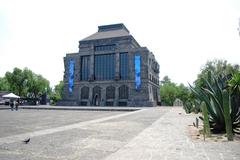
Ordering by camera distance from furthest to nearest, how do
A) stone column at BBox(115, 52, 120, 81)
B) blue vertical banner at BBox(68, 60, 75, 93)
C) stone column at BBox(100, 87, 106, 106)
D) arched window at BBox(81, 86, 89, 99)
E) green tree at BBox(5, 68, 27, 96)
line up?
green tree at BBox(5, 68, 27, 96), blue vertical banner at BBox(68, 60, 75, 93), arched window at BBox(81, 86, 89, 99), stone column at BBox(100, 87, 106, 106), stone column at BBox(115, 52, 120, 81)

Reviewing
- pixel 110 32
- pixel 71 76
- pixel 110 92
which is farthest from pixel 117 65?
pixel 110 32

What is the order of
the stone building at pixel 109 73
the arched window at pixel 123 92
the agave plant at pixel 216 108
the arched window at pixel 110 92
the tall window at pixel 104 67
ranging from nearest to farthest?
the agave plant at pixel 216 108 → the stone building at pixel 109 73 → the arched window at pixel 123 92 → the arched window at pixel 110 92 → the tall window at pixel 104 67

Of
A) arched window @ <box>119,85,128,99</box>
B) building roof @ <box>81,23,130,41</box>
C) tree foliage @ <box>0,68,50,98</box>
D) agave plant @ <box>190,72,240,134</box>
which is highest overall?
building roof @ <box>81,23,130,41</box>

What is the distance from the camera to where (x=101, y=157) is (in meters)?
5.19

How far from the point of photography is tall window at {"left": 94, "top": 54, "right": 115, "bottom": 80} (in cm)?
5688

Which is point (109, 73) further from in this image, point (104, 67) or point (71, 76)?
point (71, 76)

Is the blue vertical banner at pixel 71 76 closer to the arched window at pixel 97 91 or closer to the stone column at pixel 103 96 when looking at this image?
the arched window at pixel 97 91

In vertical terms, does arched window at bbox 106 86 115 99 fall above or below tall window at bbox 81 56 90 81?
below

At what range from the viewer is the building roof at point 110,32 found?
2396 inches

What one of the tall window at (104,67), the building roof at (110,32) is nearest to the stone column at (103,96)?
the tall window at (104,67)

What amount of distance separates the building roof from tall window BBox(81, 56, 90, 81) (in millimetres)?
6089

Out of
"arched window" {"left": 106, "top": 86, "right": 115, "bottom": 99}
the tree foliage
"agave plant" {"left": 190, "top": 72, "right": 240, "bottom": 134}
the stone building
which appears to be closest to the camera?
"agave plant" {"left": 190, "top": 72, "right": 240, "bottom": 134}

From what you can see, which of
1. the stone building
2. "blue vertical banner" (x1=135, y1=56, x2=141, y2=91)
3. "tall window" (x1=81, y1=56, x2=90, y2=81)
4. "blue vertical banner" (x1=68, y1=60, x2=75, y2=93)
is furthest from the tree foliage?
"blue vertical banner" (x1=135, y1=56, x2=141, y2=91)

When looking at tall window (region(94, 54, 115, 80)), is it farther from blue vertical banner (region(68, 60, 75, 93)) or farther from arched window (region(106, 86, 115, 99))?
blue vertical banner (region(68, 60, 75, 93))
